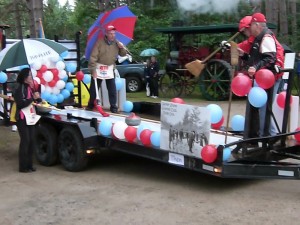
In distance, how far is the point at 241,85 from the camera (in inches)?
216

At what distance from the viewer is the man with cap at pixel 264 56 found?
18.7 ft

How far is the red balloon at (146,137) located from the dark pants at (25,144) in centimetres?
194

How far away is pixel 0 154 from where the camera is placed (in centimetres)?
867

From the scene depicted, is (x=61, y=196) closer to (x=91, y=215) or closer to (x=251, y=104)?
(x=91, y=215)

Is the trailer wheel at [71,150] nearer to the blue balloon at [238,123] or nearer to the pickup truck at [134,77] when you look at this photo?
the blue balloon at [238,123]

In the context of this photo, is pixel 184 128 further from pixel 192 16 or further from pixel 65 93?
pixel 192 16

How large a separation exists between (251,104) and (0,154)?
16.2ft

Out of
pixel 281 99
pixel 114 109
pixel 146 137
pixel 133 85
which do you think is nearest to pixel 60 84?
pixel 114 109

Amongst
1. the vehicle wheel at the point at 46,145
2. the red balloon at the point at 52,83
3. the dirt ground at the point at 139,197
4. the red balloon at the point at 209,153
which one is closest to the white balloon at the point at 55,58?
the red balloon at the point at 52,83

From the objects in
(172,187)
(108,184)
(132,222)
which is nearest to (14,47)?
(108,184)

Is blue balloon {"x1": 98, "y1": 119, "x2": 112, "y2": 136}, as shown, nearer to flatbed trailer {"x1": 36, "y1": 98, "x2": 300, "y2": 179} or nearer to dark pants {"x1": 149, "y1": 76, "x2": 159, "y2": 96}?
flatbed trailer {"x1": 36, "y1": 98, "x2": 300, "y2": 179}

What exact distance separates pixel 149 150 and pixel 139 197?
2.25ft

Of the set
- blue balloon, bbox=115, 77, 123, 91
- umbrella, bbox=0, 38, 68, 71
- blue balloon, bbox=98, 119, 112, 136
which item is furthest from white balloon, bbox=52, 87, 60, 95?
blue balloon, bbox=98, 119, 112, 136

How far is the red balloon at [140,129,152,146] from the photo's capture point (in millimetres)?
6164
